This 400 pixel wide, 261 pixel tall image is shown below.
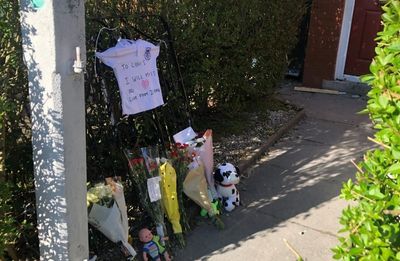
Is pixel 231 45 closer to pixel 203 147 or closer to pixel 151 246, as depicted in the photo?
pixel 203 147

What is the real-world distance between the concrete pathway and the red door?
5.44 ft

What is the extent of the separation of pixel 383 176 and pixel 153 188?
2.01 meters

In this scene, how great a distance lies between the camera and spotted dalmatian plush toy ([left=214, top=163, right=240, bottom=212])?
4230 mm

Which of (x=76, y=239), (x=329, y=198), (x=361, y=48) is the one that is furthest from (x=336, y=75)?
(x=76, y=239)

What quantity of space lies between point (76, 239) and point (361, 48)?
21.9 feet

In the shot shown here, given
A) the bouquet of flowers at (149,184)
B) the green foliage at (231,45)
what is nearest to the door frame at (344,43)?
the green foliage at (231,45)

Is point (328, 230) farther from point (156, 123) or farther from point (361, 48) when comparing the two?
point (361, 48)

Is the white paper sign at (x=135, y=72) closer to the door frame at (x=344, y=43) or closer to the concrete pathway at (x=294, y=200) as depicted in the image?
the concrete pathway at (x=294, y=200)

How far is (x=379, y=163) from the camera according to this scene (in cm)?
206

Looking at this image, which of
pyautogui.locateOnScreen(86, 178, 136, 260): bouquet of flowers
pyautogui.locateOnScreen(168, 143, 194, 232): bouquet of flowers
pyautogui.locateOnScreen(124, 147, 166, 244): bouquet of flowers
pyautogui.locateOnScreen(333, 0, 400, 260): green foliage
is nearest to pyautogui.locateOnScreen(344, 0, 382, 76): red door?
pyautogui.locateOnScreen(168, 143, 194, 232): bouquet of flowers

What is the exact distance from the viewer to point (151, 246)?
11.5 ft

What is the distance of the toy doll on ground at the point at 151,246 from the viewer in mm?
3502

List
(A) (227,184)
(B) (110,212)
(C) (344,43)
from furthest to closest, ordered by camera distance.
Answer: (C) (344,43)
(A) (227,184)
(B) (110,212)

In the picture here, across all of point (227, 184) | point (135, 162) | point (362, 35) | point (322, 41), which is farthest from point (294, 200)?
point (362, 35)
